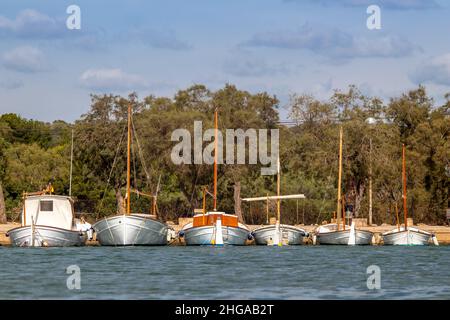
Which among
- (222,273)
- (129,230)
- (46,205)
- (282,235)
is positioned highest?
(46,205)

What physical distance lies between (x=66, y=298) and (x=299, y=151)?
68.2 meters

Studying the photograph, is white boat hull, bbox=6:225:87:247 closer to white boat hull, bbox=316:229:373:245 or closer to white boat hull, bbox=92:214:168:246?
white boat hull, bbox=92:214:168:246

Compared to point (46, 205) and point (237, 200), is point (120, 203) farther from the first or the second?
point (46, 205)

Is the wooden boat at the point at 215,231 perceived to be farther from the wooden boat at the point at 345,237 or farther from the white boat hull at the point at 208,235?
the wooden boat at the point at 345,237

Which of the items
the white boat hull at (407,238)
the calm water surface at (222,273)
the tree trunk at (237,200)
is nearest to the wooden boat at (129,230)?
the calm water surface at (222,273)

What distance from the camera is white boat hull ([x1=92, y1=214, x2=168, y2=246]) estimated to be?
82.8 meters

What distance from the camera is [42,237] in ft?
268

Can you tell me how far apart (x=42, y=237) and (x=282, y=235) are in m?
17.8

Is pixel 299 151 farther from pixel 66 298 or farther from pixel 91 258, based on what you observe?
pixel 66 298

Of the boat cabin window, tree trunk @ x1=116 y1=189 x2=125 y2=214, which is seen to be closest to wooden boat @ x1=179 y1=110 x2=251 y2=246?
the boat cabin window

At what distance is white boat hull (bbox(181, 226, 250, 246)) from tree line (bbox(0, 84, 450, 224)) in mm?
17587

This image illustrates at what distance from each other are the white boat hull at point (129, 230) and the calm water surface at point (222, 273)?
7.14 feet

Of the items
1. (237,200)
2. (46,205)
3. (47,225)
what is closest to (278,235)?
(47,225)
